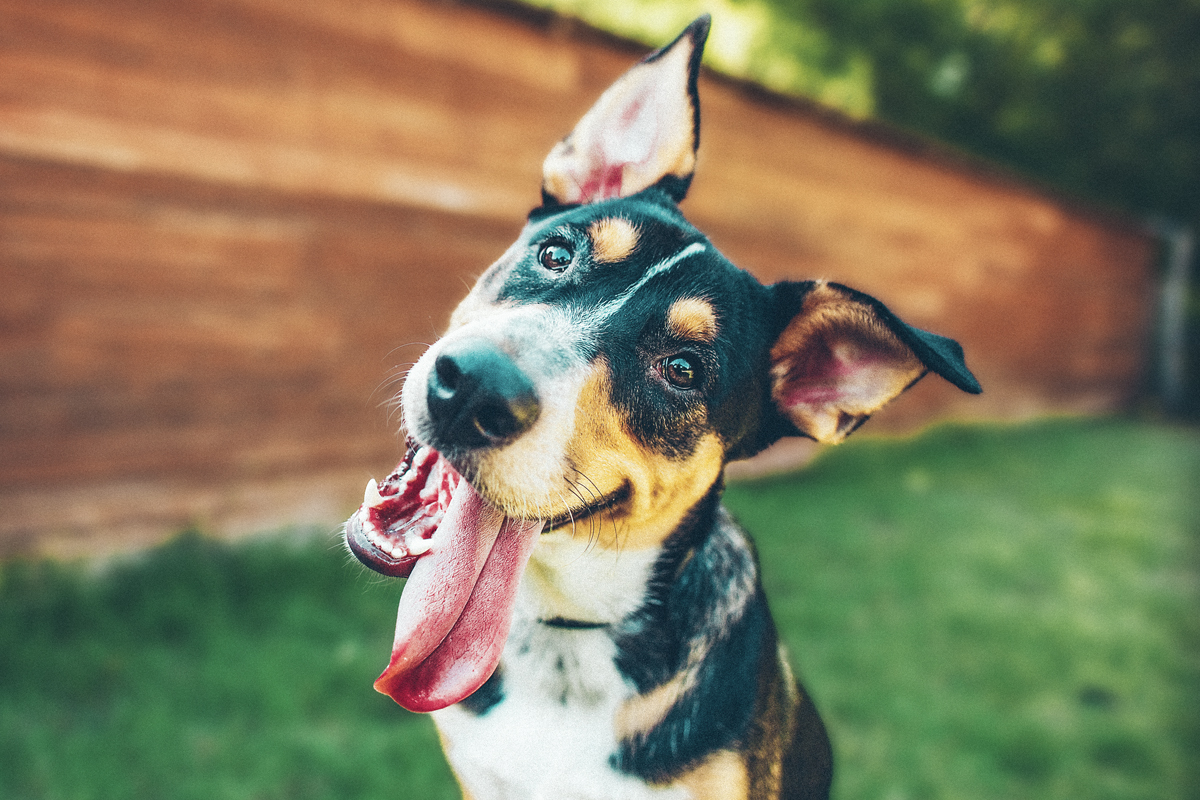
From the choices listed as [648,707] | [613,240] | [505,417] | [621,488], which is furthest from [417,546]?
[613,240]

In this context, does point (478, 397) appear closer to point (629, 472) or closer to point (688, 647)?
point (629, 472)

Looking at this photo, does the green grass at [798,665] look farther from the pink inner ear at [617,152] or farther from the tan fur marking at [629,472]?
the pink inner ear at [617,152]

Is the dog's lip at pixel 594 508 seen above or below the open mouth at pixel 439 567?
above

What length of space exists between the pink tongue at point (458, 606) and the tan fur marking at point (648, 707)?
41cm

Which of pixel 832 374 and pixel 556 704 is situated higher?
pixel 832 374

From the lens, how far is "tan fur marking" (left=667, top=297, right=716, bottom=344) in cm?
161

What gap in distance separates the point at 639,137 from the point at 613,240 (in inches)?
14.6

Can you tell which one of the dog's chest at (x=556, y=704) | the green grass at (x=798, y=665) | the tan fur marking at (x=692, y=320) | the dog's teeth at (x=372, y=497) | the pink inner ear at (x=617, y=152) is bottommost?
the green grass at (x=798, y=665)

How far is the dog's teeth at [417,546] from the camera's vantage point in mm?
1435

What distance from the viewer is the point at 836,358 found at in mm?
1784

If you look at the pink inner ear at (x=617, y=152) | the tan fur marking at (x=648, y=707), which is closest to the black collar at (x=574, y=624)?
the tan fur marking at (x=648, y=707)

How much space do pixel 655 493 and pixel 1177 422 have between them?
53.4ft

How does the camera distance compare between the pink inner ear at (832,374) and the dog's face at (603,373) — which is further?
the pink inner ear at (832,374)

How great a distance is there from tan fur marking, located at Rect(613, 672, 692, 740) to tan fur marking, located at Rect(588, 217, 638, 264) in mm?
973
